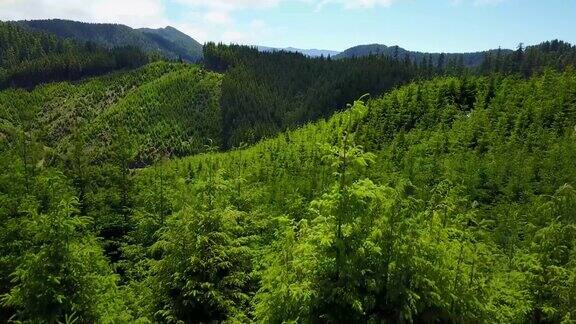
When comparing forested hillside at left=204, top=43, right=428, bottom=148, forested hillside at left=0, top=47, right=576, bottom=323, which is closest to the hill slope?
forested hillside at left=0, top=47, right=576, bottom=323

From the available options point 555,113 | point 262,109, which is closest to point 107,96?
point 262,109

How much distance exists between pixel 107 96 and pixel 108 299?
177218mm

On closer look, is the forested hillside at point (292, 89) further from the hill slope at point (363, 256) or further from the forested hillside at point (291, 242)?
the hill slope at point (363, 256)

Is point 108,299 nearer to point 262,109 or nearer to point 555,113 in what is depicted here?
point 555,113

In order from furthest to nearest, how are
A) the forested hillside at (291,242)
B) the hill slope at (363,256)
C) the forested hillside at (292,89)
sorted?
the forested hillside at (292,89) → the forested hillside at (291,242) → the hill slope at (363,256)

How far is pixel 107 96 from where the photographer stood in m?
174

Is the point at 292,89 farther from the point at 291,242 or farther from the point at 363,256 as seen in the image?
the point at 363,256

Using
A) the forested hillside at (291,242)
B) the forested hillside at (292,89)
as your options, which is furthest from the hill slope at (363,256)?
the forested hillside at (292,89)

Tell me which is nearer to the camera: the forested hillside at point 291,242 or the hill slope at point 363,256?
the hill slope at point 363,256

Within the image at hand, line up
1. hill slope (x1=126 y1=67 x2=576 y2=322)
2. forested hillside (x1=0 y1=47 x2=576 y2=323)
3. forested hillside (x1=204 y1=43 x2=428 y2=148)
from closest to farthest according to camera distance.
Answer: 1. hill slope (x1=126 y1=67 x2=576 y2=322)
2. forested hillside (x1=0 y1=47 x2=576 y2=323)
3. forested hillside (x1=204 y1=43 x2=428 y2=148)

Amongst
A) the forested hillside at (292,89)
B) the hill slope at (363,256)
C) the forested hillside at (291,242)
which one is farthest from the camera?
the forested hillside at (292,89)

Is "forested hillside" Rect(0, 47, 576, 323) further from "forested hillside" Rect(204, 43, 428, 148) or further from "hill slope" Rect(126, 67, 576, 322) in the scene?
"forested hillside" Rect(204, 43, 428, 148)

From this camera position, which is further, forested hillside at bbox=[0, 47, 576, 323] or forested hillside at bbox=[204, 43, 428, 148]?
forested hillside at bbox=[204, 43, 428, 148]

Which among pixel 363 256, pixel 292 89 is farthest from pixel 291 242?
pixel 292 89
